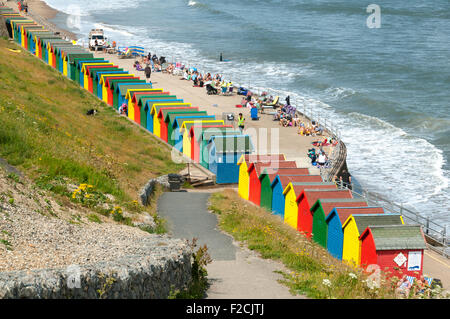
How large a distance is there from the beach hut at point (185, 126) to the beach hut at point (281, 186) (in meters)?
8.03

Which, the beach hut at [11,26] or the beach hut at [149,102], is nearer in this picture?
the beach hut at [149,102]

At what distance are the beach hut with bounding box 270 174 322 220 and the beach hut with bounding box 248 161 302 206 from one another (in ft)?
2.57

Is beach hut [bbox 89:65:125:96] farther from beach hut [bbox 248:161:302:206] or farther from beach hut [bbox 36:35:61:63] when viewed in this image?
beach hut [bbox 248:161:302:206]

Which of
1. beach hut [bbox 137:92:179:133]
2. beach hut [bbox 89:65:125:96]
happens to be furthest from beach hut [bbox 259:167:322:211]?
beach hut [bbox 89:65:125:96]

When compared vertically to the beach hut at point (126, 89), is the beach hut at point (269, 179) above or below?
below

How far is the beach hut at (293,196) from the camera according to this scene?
62.7 ft

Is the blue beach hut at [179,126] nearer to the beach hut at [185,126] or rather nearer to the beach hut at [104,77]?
the beach hut at [185,126]

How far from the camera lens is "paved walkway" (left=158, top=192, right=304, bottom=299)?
38.4 feet

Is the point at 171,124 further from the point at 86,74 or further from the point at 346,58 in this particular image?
the point at 346,58

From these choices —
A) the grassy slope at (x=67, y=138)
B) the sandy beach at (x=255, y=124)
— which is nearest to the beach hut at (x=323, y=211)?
the grassy slope at (x=67, y=138)

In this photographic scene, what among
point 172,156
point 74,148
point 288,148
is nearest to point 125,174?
point 74,148

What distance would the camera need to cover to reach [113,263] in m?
9.66

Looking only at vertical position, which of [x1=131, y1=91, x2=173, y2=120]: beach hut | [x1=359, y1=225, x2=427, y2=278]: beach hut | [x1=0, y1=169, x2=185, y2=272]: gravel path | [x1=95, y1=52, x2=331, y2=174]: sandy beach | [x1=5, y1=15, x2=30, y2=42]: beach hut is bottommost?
[x1=95, y1=52, x2=331, y2=174]: sandy beach

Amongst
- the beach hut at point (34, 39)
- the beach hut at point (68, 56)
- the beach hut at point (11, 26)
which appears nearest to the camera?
the beach hut at point (68, 56)
